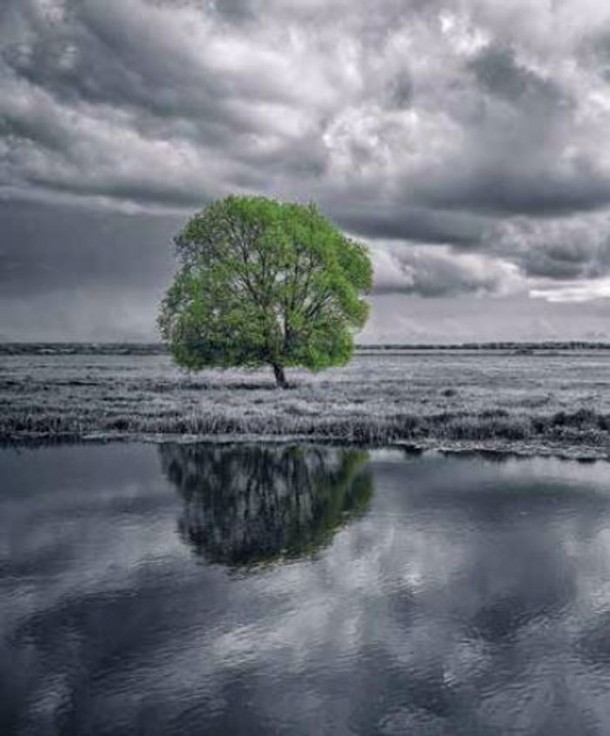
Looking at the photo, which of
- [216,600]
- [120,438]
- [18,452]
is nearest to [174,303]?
[120,438]

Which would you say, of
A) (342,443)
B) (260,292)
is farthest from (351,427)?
(260,292)

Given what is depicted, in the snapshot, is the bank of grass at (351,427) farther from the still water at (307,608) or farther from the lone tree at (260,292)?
the lone tree at (260,292)

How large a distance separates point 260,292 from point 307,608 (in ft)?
143

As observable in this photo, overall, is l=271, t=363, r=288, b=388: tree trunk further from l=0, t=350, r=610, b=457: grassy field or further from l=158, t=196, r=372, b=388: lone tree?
l=0, t=350, r=610, b=457: grassy field

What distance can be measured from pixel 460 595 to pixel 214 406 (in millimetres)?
27586

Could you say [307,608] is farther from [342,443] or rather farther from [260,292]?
[260,292]

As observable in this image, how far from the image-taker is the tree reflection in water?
1415 centimetres

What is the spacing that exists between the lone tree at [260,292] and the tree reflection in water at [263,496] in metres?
25.0

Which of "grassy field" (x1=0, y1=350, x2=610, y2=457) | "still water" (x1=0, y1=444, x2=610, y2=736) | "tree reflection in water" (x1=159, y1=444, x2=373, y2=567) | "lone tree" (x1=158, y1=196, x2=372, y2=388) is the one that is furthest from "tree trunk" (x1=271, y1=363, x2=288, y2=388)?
"still water" (x1=0, y1=444, x2=610, y2=736)

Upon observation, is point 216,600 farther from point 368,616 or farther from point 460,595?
point 460,595

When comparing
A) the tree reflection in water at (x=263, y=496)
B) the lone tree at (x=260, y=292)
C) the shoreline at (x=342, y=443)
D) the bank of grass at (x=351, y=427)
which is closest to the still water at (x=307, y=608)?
the tree reflection in water at (x=263, y=496)

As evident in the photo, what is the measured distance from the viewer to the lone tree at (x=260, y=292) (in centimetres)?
5150

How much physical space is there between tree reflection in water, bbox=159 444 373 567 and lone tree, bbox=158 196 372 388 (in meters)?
25.0

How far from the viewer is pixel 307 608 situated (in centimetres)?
1059
